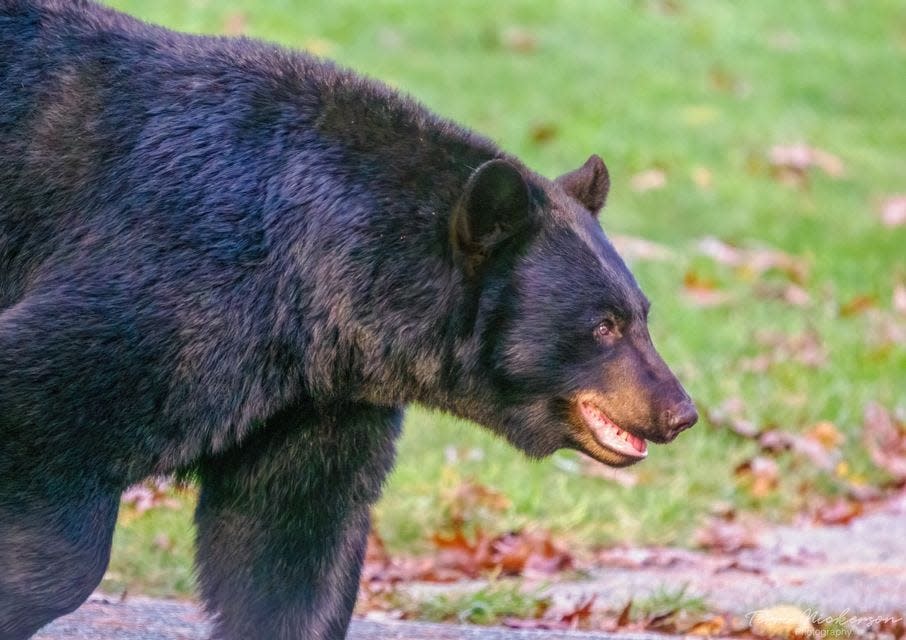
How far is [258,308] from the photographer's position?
13.9 ft

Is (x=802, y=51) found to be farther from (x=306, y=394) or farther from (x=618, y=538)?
(x=306, y=394)

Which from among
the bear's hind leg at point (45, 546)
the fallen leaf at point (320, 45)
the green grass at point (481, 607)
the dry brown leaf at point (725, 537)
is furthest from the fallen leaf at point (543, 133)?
the bear's hind leg at point (45, 546)

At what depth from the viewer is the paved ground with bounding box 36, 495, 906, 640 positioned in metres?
4.96

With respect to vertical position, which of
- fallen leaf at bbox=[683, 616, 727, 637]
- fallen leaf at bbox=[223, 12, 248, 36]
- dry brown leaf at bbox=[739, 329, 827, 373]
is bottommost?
fallen leaf at bbox=[223, 12, 248, 36]

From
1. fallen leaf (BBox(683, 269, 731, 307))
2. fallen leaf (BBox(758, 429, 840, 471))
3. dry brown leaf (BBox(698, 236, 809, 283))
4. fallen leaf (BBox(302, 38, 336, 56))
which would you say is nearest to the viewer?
fallen leaf (BBox(758, 429, 840, 471))

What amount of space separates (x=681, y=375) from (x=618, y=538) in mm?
1923

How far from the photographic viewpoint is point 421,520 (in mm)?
6539

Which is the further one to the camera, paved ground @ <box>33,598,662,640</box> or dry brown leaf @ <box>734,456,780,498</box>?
dry brown leaf @ <box>734,456,780,498</box>

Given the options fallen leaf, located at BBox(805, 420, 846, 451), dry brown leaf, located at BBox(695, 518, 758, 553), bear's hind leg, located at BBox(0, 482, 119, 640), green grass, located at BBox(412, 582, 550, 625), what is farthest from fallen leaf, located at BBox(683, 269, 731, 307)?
bear's hind leg, located at BBox(0, 482, 119, 640)

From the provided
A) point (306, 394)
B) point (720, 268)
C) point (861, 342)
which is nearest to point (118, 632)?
point (306, 394)

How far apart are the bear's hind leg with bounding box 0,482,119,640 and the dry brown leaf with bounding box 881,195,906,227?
28.9 ft

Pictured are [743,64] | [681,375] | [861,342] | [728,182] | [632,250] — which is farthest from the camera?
[743,64]

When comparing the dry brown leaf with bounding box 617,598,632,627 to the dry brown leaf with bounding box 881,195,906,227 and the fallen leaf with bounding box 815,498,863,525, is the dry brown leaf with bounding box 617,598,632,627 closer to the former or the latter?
the fallen leaf with bounding box 815,498,863,525

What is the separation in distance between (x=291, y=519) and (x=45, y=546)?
2.52 ft
